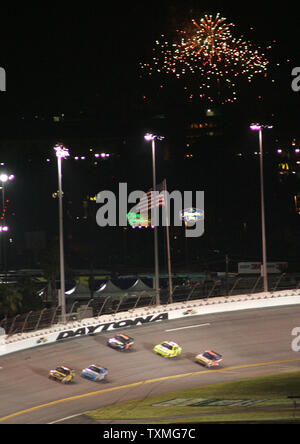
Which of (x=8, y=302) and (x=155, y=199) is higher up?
(x=155, y=199)

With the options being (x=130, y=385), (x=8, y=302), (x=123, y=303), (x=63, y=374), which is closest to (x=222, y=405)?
(x=130, y=385)

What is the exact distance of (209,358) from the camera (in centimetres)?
2862

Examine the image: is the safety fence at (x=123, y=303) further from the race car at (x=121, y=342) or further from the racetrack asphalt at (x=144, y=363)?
the race car at (x=121, y=342)

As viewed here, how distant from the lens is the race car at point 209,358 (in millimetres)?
28516

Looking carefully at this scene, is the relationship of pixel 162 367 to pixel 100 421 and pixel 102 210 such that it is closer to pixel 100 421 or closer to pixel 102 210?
pixel 100 421

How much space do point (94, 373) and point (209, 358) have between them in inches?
197

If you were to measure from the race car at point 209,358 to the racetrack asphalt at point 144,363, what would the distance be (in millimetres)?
290

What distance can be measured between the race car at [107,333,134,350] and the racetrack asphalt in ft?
0.91

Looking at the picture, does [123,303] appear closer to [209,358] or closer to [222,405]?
[209,358]

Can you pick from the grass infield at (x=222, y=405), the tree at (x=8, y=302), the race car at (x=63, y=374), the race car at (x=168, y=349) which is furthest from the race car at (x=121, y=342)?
the tree at (x=8, y=302)

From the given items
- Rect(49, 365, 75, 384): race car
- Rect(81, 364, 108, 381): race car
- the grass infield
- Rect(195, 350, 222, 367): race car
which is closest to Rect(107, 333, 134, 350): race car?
Rect(81, 364, 108, 381): race car

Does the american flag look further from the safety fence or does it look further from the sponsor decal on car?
the sponsor decal on car

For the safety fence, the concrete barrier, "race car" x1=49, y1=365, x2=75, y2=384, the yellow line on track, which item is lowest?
the yellow line on track

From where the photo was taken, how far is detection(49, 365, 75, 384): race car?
89.4 feet
